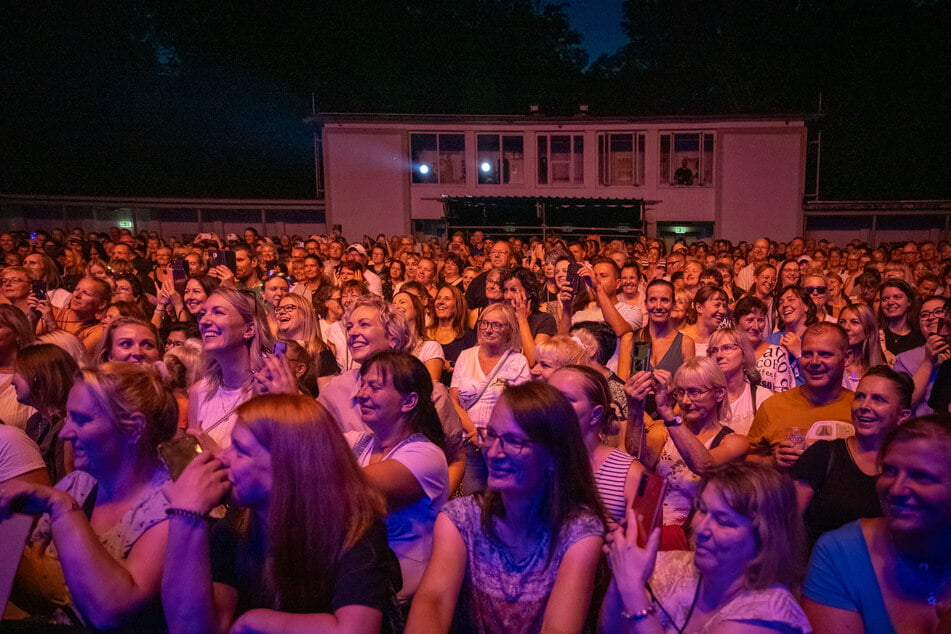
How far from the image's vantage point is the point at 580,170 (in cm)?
2506

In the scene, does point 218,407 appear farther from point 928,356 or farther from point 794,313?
point 794,313

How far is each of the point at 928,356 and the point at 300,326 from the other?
433cm

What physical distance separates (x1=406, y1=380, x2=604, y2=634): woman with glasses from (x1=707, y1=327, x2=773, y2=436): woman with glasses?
234 centimetres

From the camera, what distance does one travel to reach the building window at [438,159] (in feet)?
83.5

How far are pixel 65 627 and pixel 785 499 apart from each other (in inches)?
83.4

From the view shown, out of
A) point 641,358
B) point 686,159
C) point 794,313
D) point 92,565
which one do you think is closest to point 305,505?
point 92,565

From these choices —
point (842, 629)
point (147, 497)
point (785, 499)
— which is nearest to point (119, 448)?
point (147, 497)

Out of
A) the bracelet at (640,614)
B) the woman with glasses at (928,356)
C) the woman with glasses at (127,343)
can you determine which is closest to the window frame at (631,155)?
the woman with glasses at (928,356)

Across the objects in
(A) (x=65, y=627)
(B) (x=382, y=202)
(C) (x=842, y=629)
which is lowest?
(C) (x=842, y=629)

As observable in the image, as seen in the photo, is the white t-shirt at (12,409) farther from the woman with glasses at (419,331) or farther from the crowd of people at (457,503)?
the woman with glasses at (419,331)

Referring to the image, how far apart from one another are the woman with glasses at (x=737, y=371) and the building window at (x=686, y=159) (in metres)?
21.1

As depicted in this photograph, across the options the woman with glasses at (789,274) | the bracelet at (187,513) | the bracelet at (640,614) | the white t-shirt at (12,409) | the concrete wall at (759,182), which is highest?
the concrete wall at (759,182)

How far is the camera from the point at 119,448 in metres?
2.46

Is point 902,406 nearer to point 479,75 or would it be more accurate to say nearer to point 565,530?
point 565,530
